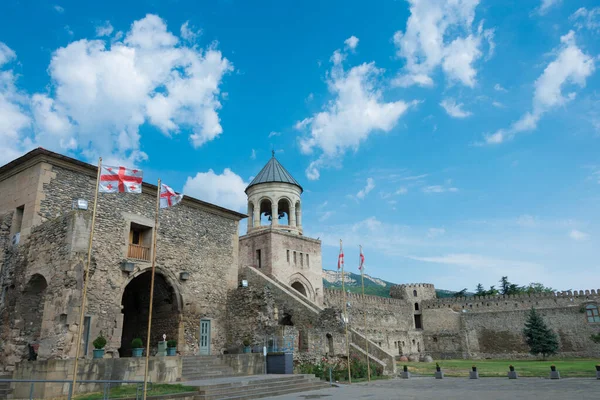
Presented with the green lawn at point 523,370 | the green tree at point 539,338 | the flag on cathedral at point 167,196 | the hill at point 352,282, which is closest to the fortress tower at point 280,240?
the green lawn at point 523,370

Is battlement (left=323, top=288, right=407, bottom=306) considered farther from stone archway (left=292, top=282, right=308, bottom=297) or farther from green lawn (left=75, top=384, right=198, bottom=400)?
green lawn (left=75, top=384, right=198, bottom=400)

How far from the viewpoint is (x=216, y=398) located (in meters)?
11.6

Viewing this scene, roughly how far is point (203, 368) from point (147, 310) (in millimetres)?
5085

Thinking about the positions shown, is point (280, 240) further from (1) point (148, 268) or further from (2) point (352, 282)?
(2) point (352, 282)

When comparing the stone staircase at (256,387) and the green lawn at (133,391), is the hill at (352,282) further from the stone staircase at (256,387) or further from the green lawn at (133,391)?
the green lawn at (133,391)

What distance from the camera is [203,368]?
15820 millimetres

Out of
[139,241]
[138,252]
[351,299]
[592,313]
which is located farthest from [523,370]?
[592,313]

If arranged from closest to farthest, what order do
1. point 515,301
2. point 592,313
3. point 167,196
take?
1. point 167,196
2. point 592,313
3. point 515,301

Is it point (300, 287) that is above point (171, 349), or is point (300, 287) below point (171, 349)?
above

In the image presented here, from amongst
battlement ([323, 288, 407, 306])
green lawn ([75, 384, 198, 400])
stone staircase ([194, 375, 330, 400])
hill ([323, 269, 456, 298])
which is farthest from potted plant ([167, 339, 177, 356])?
hill ([323, 269, 456, 298])

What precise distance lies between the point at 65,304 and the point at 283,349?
8395mm

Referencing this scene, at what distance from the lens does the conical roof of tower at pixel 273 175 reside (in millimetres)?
29509

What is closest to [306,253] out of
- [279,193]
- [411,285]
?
[279,193]

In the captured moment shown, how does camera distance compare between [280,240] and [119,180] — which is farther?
[280,240]
